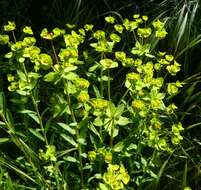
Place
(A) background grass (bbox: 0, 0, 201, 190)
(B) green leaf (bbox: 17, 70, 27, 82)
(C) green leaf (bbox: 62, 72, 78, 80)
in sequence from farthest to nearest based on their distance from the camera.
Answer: (A) background grass (bbox: 0, 0, 201, 190) → (B) green leaf (bbox: 17, 70, 27, 82) → (C) green leaf (bbox: 62, 72, 78, 80)

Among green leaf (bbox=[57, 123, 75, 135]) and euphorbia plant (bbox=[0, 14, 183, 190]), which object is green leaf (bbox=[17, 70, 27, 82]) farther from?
green leaf (bbox=[57, 123, 75, 135])

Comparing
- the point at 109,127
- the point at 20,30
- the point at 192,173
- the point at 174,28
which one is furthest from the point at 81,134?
the point at 20,30

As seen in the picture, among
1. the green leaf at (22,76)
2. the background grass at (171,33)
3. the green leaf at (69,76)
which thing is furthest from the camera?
the background grass at (171,33)

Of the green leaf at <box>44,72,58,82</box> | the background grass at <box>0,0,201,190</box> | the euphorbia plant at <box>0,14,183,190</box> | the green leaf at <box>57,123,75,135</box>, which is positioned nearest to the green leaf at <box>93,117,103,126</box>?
the euphorbia plant at <box>0,14,183,190</box>

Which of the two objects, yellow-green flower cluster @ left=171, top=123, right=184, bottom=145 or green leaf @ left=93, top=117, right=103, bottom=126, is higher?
green leaf @ left=93, top=117, right=103, bottom=126

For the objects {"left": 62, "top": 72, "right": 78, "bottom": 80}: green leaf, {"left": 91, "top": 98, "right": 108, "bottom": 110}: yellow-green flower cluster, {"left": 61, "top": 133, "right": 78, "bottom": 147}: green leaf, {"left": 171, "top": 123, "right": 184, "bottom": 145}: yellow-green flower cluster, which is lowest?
{"left": 61, "top": 133, "right": 78, "bottom": 147}: green leaf

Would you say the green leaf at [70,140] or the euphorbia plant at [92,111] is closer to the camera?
the euphorbia plant at [92,111]

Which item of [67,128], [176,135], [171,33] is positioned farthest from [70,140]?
[171,33]

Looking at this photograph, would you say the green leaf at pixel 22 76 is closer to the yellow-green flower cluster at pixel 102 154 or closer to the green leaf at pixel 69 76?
the green leaf at pixel 69 76

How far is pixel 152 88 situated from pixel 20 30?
1162 millimetres

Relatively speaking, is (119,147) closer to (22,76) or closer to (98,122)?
(98,122)

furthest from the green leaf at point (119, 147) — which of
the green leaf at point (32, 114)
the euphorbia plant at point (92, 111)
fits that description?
the green leaf at point (32, 114)

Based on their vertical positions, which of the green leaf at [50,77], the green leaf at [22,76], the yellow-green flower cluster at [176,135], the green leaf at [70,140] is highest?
the green leaf at [50,77]

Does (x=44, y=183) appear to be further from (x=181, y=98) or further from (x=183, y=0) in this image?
(x=183, y=0)
